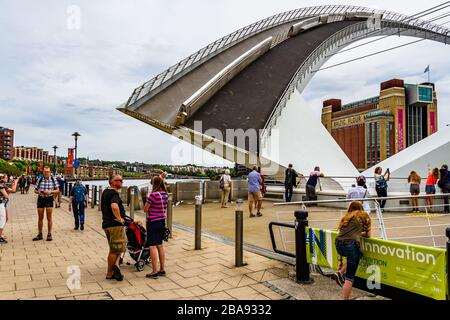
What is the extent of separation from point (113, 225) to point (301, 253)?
9.85 feet

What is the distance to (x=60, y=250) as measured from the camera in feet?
25.1

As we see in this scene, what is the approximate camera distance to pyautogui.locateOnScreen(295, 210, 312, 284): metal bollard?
5305mm

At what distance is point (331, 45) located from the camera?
1089 inches

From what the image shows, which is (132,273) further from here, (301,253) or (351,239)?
(351,239)

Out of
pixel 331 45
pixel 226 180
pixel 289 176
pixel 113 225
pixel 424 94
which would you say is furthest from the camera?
pixel 424 94

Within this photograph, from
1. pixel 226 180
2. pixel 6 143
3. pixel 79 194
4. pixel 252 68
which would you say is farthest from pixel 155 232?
pixel 6 143

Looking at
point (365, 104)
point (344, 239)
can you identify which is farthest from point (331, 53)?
point (365, 104)

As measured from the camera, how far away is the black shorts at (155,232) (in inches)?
227

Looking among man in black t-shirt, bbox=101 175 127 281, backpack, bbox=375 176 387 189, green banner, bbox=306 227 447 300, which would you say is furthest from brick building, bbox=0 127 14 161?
green banner, bbox=306 227 447 300

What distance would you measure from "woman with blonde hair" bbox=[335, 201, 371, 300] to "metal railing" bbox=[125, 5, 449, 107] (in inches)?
627

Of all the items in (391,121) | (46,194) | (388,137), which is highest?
(391,121)

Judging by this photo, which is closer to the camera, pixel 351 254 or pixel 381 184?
pixel 351 254

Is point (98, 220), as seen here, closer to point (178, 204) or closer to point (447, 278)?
point (178, 204)
